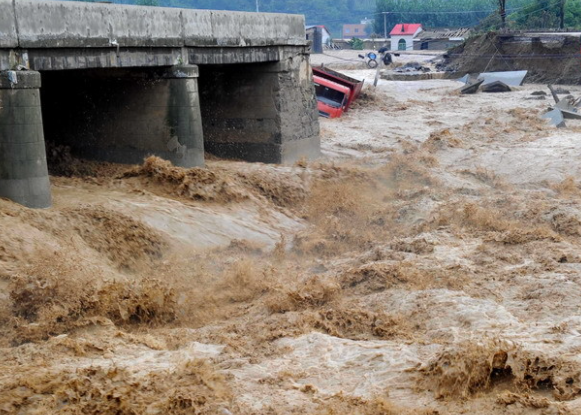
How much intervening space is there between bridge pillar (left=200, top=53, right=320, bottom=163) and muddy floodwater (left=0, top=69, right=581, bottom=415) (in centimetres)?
51

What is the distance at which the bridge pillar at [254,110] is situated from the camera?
1397cm

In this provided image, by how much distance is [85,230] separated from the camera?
9352 mm


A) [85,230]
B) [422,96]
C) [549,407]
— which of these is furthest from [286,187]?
[422,96]

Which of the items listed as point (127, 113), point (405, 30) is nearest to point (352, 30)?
point (405, 30)

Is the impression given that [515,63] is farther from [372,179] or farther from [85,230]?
[85,230]

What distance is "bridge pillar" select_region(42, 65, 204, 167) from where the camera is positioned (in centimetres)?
1203

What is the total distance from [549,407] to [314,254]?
5.53m

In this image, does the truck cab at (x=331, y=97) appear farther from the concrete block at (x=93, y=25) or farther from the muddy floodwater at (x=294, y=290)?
the concrete block at (x=93, y=25)

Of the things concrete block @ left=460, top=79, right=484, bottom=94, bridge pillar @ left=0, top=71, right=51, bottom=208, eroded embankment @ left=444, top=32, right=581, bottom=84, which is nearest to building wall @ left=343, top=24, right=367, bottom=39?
eroded embankment @ left=444, top=32, right=581, bottom=84

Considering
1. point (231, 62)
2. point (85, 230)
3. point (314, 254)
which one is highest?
point (231, 62)

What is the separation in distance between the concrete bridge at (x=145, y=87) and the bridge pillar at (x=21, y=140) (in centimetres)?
1

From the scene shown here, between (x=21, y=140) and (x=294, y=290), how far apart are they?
11.3ft

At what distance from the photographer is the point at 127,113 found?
12344 mm

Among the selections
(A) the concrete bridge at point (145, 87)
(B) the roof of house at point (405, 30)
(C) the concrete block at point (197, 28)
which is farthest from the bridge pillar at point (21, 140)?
(B) the roof of house at point (405, 30)
